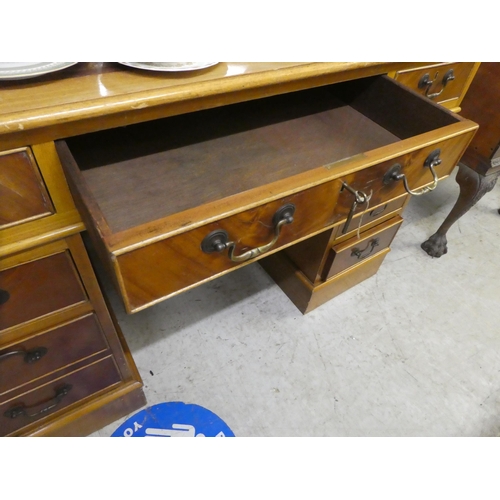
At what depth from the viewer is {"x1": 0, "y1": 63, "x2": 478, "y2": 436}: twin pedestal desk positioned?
40 cm

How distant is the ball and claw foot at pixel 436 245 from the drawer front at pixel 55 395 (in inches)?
41.9

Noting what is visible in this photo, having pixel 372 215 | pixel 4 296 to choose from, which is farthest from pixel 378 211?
pixel 4 296

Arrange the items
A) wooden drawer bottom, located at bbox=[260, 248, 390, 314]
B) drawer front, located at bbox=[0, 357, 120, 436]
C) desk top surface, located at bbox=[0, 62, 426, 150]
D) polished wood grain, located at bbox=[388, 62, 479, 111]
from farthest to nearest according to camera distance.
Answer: wooden drawer bottom, located at bbox=[260, 248, 390, 314] < polished wood grain, located at bbox=[388, 62, 479, 111] < drawer front, located at bbox=[0, 357, 120, 436] < desk top surface, located at bbox=[0, 62, 426, 150]

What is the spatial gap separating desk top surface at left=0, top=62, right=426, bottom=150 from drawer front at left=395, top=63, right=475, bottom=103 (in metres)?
0.33

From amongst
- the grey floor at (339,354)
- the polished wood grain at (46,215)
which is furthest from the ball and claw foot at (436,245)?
the polished wood grain at (46,215)

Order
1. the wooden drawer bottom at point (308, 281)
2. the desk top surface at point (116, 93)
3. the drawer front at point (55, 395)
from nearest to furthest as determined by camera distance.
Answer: the desk top surface at point (116, 93)
the drawer front at point (55, 395)
the wooden drawer bottom at point (308, 281)

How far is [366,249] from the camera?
3.19 feet

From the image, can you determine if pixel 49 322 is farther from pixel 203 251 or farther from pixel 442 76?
pixel 442 76

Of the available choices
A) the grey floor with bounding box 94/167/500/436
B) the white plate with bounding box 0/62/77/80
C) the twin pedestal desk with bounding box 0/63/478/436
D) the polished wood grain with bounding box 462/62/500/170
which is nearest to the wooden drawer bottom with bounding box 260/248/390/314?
the grey floor with bounding box 94/167/500/436

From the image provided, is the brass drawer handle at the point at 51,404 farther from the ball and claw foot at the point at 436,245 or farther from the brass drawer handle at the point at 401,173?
the ball and claw foot at the point at 436,245

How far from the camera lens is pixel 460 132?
57 centimetres

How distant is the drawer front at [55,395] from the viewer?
2.05ft

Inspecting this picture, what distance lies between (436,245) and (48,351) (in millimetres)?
1186

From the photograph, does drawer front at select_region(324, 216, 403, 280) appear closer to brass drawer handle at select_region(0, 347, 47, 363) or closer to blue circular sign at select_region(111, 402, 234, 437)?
blue circular sign at select_region(111, 402, 234, 437)
